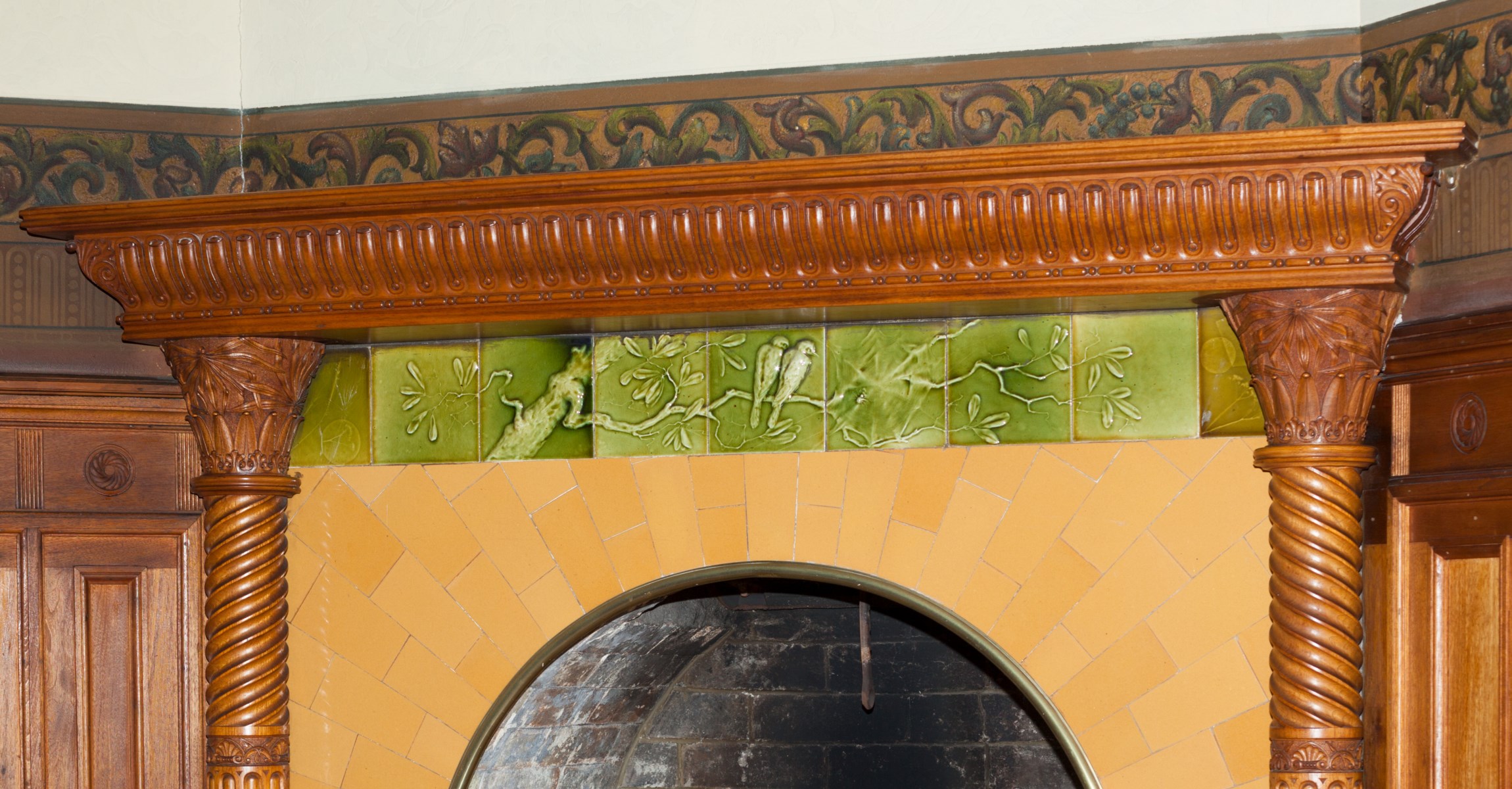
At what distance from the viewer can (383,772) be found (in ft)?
11.5

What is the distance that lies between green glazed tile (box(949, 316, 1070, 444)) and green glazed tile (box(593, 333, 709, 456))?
55cm

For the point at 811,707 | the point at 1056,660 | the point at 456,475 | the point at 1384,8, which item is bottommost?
the point at 811,707

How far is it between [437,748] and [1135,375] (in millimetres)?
1687

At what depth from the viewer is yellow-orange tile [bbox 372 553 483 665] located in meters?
3.51

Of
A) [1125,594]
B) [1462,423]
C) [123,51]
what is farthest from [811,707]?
[123,51]

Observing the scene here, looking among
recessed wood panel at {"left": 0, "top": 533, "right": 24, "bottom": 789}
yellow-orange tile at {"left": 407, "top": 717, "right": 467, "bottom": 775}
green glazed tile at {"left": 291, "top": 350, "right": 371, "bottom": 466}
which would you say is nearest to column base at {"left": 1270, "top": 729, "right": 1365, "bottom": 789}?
yellow-orange tile at {"left": 407, "top": 717, "right": 467, "bottom": 775}

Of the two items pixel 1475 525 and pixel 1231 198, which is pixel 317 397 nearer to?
pixel 1231 198

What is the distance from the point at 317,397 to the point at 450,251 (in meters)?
0.61

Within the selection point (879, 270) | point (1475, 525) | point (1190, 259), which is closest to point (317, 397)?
point (879, 270)

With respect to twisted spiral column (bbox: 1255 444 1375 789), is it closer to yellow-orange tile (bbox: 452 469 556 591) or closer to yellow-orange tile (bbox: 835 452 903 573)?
yellow-orange tile (bbox: 835 452 903 573)

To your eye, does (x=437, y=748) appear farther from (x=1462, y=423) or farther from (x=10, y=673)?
(x=1462, y=423)

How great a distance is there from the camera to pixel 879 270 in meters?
3.15

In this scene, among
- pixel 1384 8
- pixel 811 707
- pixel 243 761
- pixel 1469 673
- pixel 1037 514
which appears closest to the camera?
pixel 1469 673

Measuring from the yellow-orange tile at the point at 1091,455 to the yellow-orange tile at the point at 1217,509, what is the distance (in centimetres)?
15
